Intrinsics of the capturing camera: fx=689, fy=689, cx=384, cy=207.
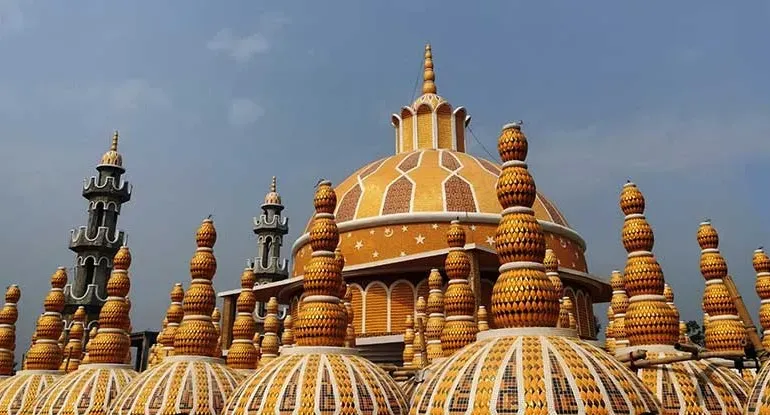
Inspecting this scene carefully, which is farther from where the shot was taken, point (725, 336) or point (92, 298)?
point (92, 298)

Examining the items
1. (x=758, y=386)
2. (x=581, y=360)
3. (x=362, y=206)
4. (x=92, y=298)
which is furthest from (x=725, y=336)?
(x=92, y=298)

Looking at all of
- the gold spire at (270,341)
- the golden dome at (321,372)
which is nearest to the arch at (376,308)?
the gold spire at (270,341)

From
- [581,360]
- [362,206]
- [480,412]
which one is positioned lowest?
[480,412]

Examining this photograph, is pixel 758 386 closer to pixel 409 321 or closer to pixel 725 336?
pixel 725 336

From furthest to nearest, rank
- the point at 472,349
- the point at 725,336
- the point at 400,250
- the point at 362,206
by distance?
the point at 362,206 < the point at 400,250 < the point at 725,336 < the point at 472,349

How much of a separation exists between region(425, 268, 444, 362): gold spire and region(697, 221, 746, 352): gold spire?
4.54 meters

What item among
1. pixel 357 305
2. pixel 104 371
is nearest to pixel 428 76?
pixel 357 305

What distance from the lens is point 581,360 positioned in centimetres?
731

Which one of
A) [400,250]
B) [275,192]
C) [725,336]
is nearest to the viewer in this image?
[725,336]

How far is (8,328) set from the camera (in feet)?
55.1

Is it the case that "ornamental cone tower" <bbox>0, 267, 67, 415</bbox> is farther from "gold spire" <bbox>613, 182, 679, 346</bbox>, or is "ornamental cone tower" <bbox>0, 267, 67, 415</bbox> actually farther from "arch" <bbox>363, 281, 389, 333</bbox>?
"gold spire" <bbox>613, 182, 679, 346</bbox>

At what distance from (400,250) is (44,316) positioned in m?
11.1

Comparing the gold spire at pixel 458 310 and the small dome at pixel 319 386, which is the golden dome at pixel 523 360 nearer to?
the small dome at pixel 319 386

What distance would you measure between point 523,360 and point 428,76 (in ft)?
81.4
